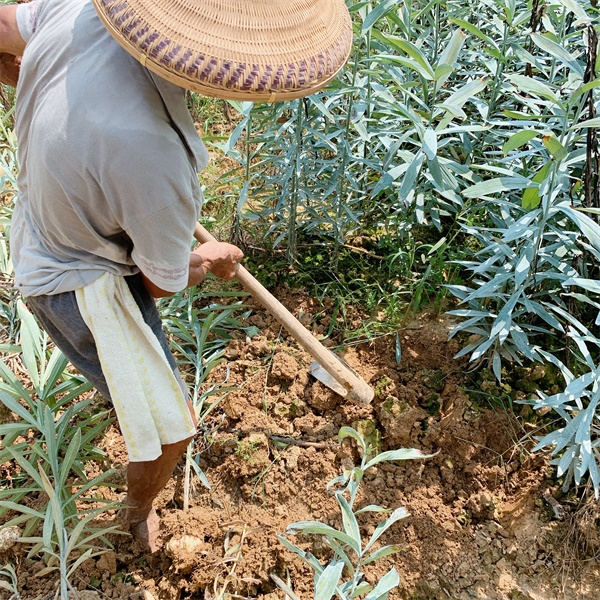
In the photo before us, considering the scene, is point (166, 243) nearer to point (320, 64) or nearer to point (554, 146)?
point (320, 64)

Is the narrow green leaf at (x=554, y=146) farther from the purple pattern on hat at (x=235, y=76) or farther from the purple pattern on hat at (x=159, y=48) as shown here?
the purple pattern on hat at (x=159, y=48)

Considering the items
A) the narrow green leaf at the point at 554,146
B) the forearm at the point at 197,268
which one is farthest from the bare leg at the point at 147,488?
the narrow green leaf at the point at 554,146

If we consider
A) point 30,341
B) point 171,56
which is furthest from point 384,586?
point 30,341

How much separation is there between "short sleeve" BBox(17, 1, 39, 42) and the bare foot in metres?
1.47

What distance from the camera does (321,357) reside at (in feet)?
7.31

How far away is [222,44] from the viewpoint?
1172mm

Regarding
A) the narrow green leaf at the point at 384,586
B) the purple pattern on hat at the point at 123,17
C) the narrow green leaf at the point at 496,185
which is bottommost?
the narrow green leaf at the point at 384,586

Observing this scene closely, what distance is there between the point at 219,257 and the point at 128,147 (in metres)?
0.74

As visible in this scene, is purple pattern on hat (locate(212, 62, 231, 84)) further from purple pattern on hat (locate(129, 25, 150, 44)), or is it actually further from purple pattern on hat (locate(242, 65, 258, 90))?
purple pattern on hat (locate(129, 25, 150, 44))

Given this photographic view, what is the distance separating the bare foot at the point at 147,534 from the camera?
206 cm

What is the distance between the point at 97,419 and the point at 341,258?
1.20 meters

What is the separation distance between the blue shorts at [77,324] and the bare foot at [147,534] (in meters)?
0.53

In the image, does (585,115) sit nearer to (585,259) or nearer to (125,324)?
(585,259)

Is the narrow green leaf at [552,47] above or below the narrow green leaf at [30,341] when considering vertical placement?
above
